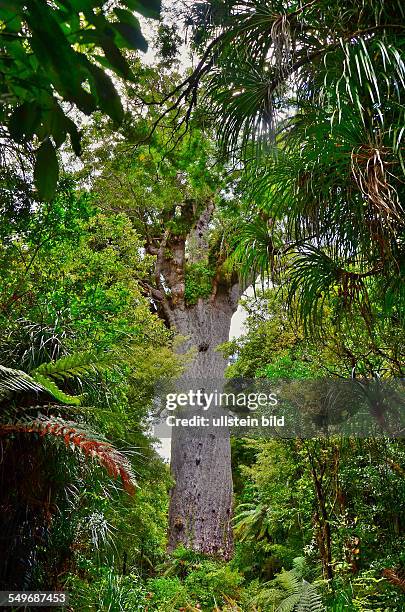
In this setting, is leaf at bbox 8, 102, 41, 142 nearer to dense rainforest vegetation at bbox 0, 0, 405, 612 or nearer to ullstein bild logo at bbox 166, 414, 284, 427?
dense rainforest vegetation at bbox 0, 0, 405, 612

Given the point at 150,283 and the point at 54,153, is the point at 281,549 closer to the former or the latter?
the point at 150,283

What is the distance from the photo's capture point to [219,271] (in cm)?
902

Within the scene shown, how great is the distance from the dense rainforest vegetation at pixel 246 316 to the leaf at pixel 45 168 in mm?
1021

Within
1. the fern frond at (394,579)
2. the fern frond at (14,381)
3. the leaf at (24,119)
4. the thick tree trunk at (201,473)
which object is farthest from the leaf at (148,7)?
the thick tree trunk at (201,473)

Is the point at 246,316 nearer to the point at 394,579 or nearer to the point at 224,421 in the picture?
the point at 224,421

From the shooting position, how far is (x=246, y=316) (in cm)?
A: 644

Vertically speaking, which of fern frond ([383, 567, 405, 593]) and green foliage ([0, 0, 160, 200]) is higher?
green foliage ([0, 0, 160, 200])

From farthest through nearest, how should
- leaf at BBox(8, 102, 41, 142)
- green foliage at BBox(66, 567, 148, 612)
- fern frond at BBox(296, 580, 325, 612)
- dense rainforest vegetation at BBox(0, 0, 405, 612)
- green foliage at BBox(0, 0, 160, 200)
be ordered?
1. fern frond at BBox(296, 580, 325, 612)
2. green foliage at BBox(66, 567, 148, 612)
3. dense rainforest vegetation at BBox(0, 0, 405, 612)
4. leaf at BBox(8, 102, 41, 142)
5. green foliage at BBox(0, 0, 160, 200)

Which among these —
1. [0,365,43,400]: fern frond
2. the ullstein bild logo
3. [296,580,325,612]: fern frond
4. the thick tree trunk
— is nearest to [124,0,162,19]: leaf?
[0,365,43,400]: fern frond

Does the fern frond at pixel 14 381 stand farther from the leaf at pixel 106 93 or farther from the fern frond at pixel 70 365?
the leaf at pixel 106 93

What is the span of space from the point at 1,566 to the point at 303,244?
247cm

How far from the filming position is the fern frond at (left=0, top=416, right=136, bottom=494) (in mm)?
2475

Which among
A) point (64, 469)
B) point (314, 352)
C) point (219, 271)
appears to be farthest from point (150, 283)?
point (64, 469)

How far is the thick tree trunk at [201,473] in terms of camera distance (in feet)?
25.4
